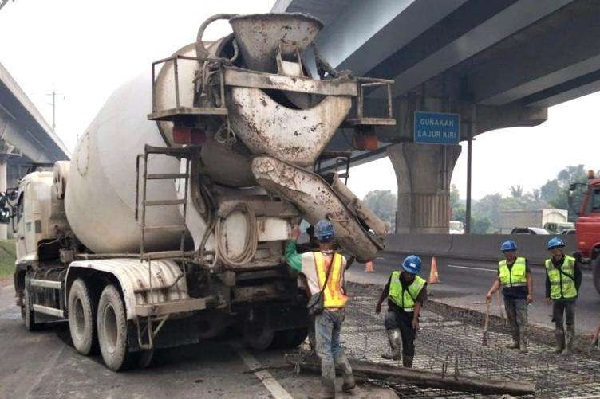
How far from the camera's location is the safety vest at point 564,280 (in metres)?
8.24

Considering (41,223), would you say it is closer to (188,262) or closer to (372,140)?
(188,262)

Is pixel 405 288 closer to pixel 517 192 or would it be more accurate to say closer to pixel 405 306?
pixel 405 306

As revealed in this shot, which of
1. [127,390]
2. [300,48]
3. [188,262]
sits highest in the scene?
[300,48]

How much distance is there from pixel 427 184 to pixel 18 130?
30.9 metres

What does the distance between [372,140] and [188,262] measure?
2685 millimetres

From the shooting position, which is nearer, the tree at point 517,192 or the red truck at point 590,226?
→ the red truck at point 590,226

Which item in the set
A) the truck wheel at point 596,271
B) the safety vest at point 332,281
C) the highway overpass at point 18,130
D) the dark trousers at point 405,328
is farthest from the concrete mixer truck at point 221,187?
the highway overpass at point 18,130

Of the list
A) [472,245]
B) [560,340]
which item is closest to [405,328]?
[560,340]

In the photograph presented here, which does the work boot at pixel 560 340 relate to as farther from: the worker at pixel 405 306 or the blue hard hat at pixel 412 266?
the blue hard hat at pixel 412 266

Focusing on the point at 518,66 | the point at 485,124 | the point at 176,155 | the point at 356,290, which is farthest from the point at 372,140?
the point at 485,124

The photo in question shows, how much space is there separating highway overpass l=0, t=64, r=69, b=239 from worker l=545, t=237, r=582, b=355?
2439 cm

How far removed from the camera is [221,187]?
7.73m

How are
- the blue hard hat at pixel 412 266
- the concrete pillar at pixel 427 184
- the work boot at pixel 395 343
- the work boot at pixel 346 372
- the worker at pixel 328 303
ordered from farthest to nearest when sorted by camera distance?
the concrete pillar at pixel 427 184 → the work boot at pixel 395 343 → the blue hard hat at pixel 412 266 → the work boot at pixel 346 372 → the worker at pixel 328 303

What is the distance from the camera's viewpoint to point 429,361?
759 centimetres
